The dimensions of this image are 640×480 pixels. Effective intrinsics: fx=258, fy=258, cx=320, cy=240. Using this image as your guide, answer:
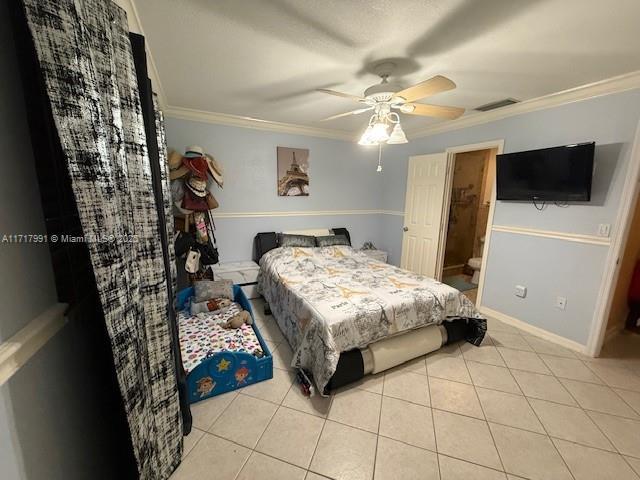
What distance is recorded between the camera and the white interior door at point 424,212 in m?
3.45

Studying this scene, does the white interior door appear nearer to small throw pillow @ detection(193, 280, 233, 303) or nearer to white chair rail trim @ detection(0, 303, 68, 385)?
small throw pillow @ detection(193, 280, 233, 303)

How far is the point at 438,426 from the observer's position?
159cm

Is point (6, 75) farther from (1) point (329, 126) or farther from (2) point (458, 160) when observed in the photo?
(2) point (458, 160)

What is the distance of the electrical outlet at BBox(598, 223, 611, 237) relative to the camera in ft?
7.02

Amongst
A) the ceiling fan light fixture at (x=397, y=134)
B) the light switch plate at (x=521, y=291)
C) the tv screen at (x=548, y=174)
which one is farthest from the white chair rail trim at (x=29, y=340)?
the light switch plate at (x=521, y=291)

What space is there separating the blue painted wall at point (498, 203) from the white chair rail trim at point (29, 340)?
2593 mm

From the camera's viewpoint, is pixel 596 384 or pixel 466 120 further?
pixel 466 120

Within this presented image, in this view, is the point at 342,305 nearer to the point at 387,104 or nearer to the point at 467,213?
the point at 387,104

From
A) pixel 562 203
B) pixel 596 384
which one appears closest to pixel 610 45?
pixel 562 203

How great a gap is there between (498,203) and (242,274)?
3060 mm

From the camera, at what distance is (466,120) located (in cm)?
307

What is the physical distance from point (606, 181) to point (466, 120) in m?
1.46

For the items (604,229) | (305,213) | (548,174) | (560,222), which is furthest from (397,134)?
(305,213)

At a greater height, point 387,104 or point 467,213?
point 387,104
